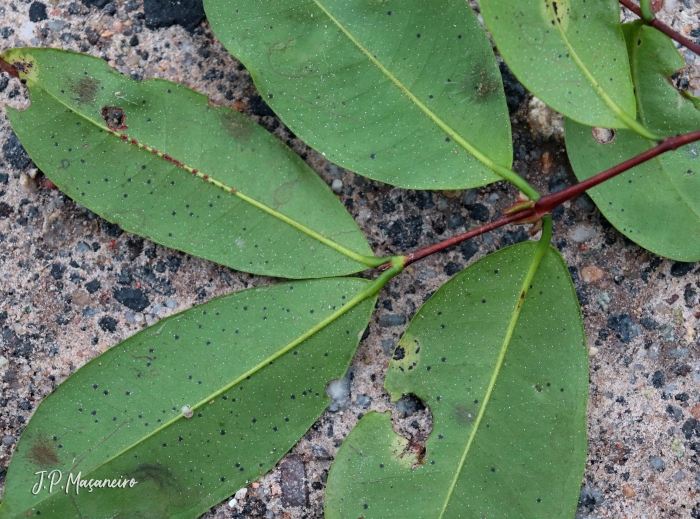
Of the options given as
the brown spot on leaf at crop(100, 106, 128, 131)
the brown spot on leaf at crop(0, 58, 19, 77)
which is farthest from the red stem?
the brown spot on leaf at crop(0, 58, 19, 77)

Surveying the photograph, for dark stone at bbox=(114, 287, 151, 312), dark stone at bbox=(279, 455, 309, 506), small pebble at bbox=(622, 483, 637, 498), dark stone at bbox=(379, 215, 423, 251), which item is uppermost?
dark stone at bbox=(379, 215, 423, 251)

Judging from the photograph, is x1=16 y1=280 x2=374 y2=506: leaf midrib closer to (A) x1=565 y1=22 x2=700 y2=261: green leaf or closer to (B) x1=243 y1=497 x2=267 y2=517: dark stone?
Result: (B) x1=243 y1=497 x2=267 y2=517: dark stone

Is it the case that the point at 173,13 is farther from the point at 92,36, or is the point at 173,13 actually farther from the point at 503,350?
the point at 503,350

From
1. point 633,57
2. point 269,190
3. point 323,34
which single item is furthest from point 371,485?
point 633,57

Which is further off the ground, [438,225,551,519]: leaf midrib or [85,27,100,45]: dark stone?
[85,27,100,45]: dark stone

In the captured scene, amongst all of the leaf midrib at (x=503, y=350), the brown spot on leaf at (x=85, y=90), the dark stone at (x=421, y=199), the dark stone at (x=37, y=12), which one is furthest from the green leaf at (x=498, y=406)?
the dark stone at (x=37, y=12)

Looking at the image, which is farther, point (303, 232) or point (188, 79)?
point (188, 79)

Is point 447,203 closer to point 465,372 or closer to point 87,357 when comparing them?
point 465,372

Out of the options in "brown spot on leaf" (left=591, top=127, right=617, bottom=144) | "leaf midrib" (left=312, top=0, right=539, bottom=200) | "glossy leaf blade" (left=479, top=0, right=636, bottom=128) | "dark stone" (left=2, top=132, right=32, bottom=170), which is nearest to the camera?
"glossy leaf blade" (left=479, top=0, right=636, bottom=128)
